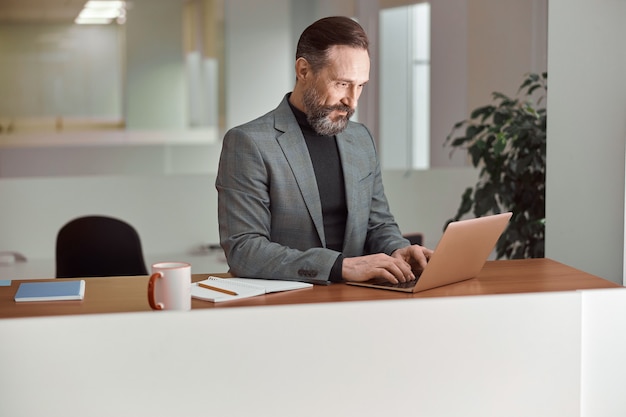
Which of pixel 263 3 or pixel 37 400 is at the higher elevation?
pixel 263 3

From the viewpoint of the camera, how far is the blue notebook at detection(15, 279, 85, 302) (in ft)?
7.78

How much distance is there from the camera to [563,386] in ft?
8.07

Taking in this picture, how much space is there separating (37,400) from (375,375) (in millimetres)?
848

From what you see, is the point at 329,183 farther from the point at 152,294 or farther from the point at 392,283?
the point at 152,294

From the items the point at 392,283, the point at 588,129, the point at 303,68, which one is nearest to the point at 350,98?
the point at 303,68

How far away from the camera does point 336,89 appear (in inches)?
114

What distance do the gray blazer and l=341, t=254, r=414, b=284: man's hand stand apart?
0.19 ft

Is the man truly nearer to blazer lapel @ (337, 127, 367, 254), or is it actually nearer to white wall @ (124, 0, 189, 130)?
blazer lapel @ (337, 127, 367, 254)

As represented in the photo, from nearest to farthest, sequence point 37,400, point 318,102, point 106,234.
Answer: point 37,400
point 318,102
point 106,234

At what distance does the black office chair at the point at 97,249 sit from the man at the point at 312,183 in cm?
146

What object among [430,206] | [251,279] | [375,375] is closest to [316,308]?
[375,375]

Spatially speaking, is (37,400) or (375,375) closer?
(37,400)

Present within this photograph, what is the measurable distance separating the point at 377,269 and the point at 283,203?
489 millimetres

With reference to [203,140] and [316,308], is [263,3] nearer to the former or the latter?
[203,140]
